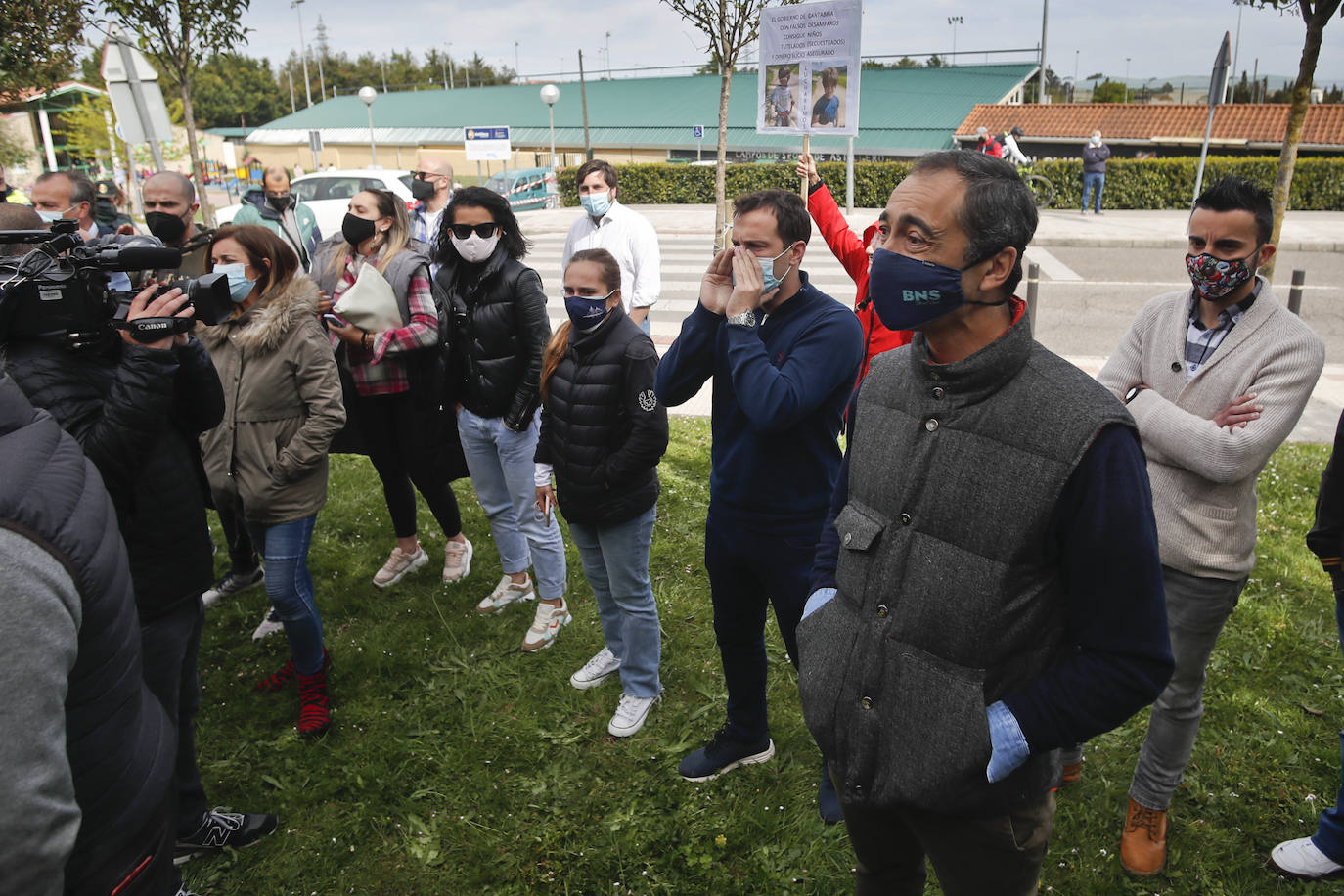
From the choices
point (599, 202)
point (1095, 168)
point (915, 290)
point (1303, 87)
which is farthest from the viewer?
point (1095, 168)

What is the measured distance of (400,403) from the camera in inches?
185

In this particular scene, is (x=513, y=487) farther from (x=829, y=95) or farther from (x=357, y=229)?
(x=829, y=95)

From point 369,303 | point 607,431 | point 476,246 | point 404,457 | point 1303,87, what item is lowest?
point 404,457

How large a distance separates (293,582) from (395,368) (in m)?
1.32

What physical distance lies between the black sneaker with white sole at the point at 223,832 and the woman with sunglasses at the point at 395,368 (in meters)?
1.86

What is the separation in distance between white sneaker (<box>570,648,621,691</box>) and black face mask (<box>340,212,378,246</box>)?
253 centimetres

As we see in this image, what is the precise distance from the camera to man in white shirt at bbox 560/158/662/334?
6.05m

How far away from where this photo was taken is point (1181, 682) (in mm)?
2824

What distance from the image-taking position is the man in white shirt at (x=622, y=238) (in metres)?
6.05

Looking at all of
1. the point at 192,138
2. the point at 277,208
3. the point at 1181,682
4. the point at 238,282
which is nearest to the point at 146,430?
the point at 238,282

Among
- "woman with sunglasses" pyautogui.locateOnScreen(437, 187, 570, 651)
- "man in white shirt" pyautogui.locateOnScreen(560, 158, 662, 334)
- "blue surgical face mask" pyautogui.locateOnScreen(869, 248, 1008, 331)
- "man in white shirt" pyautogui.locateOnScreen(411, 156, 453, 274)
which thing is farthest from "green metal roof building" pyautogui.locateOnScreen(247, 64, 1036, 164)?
"blue surgical face mask" pyautogui.locateOnScreen(869, 248, 1008, 331)

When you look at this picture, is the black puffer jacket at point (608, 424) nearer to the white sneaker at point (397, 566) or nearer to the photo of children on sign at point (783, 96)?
the white sneaker at point (397, 566)

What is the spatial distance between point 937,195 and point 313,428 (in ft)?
9.34

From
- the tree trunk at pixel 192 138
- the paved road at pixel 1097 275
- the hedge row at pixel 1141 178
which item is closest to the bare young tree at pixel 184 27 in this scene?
the tree trunk at pixel 192 138
